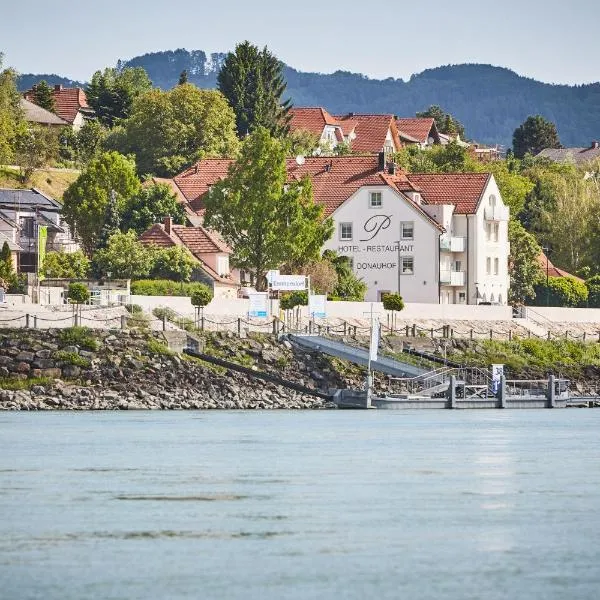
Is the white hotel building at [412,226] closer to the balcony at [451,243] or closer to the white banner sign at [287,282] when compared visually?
the balcony at [451,243]

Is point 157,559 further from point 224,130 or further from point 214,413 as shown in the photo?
point 224,130

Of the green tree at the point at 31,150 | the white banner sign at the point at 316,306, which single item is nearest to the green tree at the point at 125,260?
the white banner sign at the point at 316,306

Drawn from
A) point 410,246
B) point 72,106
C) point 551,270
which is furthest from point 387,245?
point 72,106

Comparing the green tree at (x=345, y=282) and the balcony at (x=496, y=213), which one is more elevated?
the balcony at (x=496, y=213)

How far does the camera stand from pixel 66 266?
357ft

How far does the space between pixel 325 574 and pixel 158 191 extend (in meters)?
94.5

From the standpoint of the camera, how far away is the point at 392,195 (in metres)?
124

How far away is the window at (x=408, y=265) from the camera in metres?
124

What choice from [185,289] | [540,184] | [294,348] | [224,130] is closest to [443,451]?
[294,348]

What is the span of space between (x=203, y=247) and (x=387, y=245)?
13.7 meters

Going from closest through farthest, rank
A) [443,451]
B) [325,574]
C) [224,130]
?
[325,574], [443,451], [224,130]

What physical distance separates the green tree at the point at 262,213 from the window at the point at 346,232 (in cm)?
1601

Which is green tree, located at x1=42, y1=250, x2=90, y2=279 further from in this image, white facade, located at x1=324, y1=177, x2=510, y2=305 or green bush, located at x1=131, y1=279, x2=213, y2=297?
white facade, located at x1=324, y1=177, x2=510, y2=305

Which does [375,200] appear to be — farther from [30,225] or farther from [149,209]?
[30,225]
